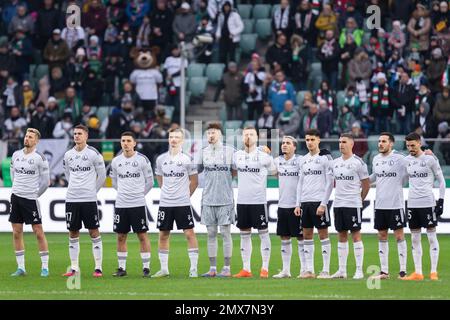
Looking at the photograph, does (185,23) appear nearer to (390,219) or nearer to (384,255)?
(390,219)

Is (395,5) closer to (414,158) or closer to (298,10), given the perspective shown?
(298,10)

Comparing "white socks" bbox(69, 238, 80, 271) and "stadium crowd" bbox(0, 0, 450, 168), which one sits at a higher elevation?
"stadium crowd" bbox(0, 0, 450, 168)

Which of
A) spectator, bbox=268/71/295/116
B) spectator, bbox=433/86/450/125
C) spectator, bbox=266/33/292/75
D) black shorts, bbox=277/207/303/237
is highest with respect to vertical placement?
spectator, bbox=266/33/292/75

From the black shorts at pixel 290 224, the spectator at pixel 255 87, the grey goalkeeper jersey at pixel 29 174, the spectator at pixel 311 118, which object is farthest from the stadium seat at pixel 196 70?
the black shorts at pixel 290 224

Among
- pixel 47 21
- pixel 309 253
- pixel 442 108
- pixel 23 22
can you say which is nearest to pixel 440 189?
pixel 309 253

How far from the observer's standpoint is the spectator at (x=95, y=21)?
35719 mm

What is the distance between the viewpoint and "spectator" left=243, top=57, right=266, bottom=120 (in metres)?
32.9

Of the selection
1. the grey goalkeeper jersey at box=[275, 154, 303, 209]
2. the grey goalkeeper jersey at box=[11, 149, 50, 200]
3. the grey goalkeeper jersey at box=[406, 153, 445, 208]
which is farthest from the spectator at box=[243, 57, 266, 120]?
the grey goalkeeper jersey at box=[406, 153, 445, 208]

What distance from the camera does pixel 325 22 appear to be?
110ft

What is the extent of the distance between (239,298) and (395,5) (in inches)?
751

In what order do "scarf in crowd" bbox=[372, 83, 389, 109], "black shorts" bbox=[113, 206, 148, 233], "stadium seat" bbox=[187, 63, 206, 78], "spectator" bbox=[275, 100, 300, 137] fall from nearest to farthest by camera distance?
"black shorts" bbox=[113, 206, 148, 233]
"spectator" bbox=[275, 100, 300, 137]
"scarf in crowd" bbox=[372, 83, 389, 109]
"stadium seat" bbox=[187, 63, 206, 78]

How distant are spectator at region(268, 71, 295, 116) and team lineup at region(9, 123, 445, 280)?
12.0 m

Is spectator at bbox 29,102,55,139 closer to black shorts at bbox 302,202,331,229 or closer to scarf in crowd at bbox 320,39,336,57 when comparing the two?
scarf in crowd at bbox 320,39,336,57

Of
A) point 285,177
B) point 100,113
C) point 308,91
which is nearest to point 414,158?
point 285,177
